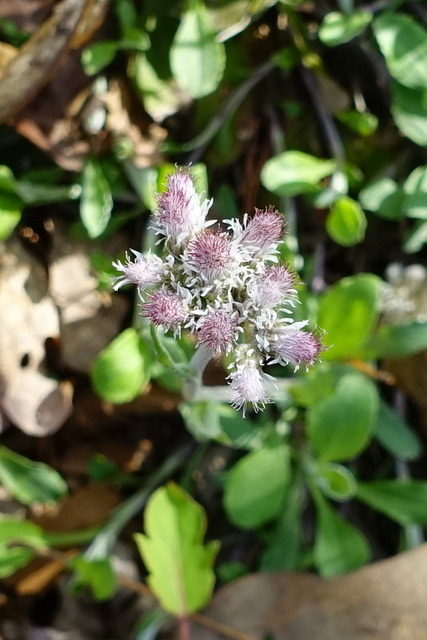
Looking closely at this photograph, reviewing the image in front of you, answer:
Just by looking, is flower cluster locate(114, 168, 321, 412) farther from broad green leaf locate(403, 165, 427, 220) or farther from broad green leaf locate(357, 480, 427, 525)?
broad green leaf locate(357, 480, 427, 525)

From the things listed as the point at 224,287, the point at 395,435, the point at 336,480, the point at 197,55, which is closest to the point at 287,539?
the point at 336,480

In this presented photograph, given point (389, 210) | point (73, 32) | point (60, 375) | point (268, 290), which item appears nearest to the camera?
point (268, 290)

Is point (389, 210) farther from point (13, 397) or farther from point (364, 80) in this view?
point (13, 397)

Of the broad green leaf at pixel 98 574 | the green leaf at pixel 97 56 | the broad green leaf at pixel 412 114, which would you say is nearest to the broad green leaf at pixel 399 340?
the broad green leaf at pixel 412 114

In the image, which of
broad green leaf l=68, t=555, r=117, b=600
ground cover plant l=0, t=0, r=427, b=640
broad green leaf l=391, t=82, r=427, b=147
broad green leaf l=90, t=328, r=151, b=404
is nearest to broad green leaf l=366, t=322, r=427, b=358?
ground cover plant l=0, t=0, r=427, b=640

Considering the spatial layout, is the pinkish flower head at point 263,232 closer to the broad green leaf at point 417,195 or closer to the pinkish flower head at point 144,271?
the pinkish flower head at point 144,271

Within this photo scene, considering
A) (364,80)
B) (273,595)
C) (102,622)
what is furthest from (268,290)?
(102,622)
